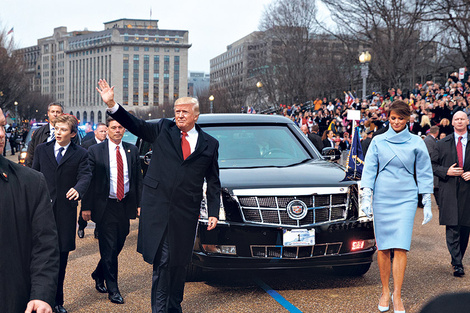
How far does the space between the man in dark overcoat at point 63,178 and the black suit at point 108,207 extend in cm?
32

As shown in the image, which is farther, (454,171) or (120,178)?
(454,171)

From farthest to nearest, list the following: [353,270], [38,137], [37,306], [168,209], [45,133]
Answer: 1. [45,133]
2. [38,137]
3. [353,270]
4. [168,209]
5. [37,306]

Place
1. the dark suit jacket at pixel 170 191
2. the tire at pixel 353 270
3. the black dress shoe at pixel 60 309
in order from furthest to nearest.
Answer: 1. the tire at pixel 353 270
2. the black dress shoe at pixel 60 309
3. the dark suit jacket at pixel 170 191

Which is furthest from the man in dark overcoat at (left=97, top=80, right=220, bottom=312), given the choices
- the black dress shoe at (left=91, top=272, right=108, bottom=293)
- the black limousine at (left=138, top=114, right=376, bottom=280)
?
the black dress shoe at (left=91, top=272, right=108, bottom=293)

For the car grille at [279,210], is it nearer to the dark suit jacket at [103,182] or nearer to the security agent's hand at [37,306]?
the dark suit jacket at [103,182]

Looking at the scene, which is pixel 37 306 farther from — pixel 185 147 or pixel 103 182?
pixel 103 182

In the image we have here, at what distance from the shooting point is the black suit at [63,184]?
5555mm

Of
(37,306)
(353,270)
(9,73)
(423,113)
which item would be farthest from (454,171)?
(9,73)

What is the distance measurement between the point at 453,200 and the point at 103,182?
4.10 metres

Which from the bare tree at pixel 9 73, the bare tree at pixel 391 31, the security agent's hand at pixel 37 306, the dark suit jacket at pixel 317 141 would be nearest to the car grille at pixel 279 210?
the security agent's hand at pixel 37 306

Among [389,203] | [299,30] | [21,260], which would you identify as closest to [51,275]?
[21,260]

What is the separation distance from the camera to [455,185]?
7.36 meters

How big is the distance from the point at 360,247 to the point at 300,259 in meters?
0.69

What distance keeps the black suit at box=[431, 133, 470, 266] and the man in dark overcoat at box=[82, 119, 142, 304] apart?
3.66 meters
